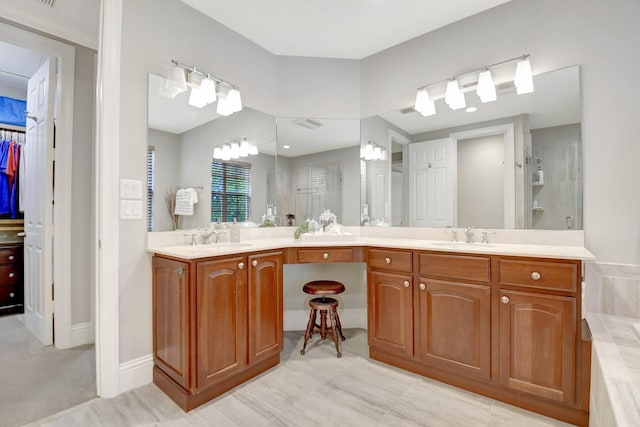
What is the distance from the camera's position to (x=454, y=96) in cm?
242

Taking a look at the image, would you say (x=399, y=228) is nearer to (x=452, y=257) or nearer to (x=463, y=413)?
(x=452, y=257)

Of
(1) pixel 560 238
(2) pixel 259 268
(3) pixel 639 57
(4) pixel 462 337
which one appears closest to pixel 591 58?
(3) pixel 639 57

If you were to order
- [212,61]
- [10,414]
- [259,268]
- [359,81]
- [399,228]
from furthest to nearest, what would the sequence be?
[359,81]
[399,228]
[212,61]
[259,268]
[10,414]

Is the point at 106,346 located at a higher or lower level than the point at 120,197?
lower

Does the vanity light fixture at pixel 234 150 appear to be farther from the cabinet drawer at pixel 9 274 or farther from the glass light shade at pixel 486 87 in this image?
the cabinet drawer at pixel 9 274

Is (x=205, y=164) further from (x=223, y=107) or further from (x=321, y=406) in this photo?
(x=321, y=406)

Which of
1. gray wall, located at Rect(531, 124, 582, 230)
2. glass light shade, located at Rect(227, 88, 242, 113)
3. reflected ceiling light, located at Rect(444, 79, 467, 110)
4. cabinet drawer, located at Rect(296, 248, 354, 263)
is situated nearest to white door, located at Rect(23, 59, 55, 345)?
glass light shade, located at Rect(227, 88, 242, 113)

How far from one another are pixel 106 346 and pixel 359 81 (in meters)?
2.96

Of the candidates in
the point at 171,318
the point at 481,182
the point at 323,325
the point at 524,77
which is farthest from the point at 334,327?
the point at 524,77

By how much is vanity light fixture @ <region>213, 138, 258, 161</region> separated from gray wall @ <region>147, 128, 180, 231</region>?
367mm

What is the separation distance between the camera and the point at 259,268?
2.04 m

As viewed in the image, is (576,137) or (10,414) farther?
(576,137)

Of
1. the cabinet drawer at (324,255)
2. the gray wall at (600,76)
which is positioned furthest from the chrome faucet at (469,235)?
the cabinet drawer at (324,255)

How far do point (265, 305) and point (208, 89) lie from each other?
66.1 inches
